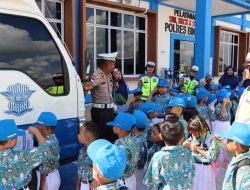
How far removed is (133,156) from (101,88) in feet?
5.21

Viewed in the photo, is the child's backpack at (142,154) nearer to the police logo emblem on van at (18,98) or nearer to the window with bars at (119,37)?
the police logo emblem on van at (18,98)

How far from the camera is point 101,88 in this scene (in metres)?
4.20

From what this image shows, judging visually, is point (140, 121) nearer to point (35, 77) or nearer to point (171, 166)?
point (171, 166)

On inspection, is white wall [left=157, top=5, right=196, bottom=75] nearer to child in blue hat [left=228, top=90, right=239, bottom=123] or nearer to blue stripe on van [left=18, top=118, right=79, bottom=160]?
child in blue hat [left=228, top=90, right=239, bottom=123]

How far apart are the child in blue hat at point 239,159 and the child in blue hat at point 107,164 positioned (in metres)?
0.69

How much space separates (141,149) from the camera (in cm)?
307

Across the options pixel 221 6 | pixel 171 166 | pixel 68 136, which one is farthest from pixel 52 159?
pixel 221 6

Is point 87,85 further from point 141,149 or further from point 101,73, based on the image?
point 141,149

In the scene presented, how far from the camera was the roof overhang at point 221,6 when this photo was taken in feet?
36.1

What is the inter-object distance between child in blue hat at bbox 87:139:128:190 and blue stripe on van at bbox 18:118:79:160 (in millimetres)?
1800

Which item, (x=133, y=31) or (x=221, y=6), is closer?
(x=133, y=31)

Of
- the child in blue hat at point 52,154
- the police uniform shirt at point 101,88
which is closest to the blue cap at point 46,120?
the child in blue hat at point 52,154

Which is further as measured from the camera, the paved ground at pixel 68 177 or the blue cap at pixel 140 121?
the paved ground at pixel 68 177

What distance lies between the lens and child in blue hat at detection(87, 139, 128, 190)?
1.67 meters
